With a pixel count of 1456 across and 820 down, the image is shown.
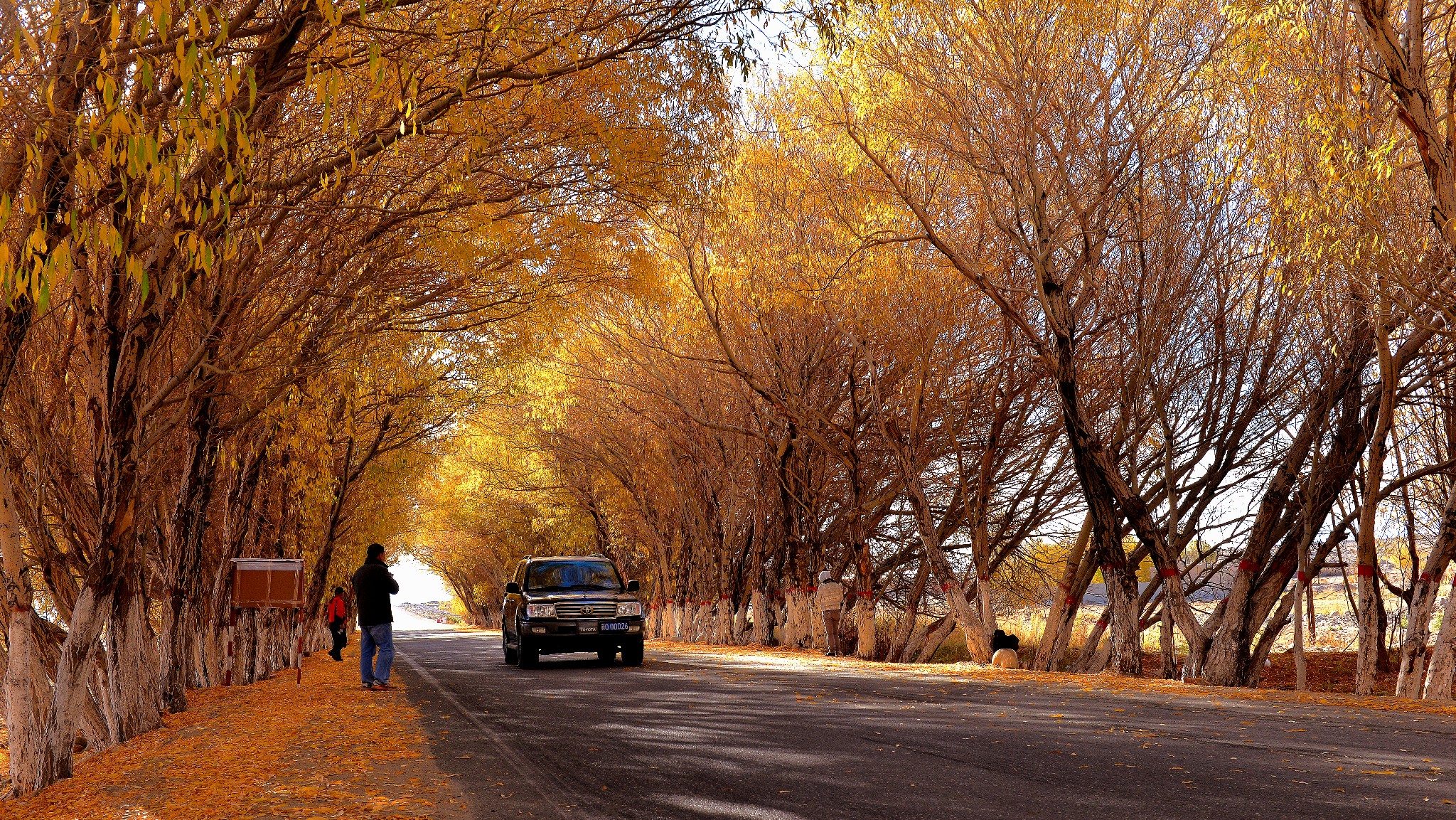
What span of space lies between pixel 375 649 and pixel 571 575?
5.77 metres

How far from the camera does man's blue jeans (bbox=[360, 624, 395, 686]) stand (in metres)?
16.0

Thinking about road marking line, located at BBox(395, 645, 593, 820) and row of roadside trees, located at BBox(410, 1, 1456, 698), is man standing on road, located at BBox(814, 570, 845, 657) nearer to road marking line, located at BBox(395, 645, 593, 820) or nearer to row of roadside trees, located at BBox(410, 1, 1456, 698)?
row of roadside trees, located at BBox(410, 1, 1456, 698)

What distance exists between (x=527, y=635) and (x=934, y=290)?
1032cm

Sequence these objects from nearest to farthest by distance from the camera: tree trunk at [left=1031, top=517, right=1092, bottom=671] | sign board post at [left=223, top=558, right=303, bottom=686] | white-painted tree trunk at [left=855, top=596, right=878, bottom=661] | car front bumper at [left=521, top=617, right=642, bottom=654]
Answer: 1. sign board post at [left=223, top=558, right=303, bottom=686]
2. car front bumper at [left=521, top=617, right=642, bottom=654]
3. tree trunk at [left=1031, top=517, right=1092, bottom=671]
4. white-painted tree trunk at [left=855, top=596, right=878, bottom=661]

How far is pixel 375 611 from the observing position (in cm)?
1566

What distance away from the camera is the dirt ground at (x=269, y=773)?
7195mm

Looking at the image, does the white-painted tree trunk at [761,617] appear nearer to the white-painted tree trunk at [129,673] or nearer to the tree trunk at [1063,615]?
the tree trunk at [1063,615]

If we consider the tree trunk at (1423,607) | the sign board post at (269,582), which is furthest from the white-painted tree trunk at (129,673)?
the tree trunk at (1423,607)

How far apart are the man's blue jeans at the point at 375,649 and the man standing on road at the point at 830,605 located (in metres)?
10.8

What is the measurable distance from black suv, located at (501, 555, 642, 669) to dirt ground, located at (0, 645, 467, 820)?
6.56 metres

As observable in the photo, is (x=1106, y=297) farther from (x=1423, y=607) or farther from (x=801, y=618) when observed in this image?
(x=801, y=618)

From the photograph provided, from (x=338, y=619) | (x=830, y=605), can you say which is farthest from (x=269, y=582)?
(x=338, y=619)

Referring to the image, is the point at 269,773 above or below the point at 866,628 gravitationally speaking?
above

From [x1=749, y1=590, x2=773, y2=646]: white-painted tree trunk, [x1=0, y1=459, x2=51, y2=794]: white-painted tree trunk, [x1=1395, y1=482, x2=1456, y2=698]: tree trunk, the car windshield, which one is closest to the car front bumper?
the car windshield
